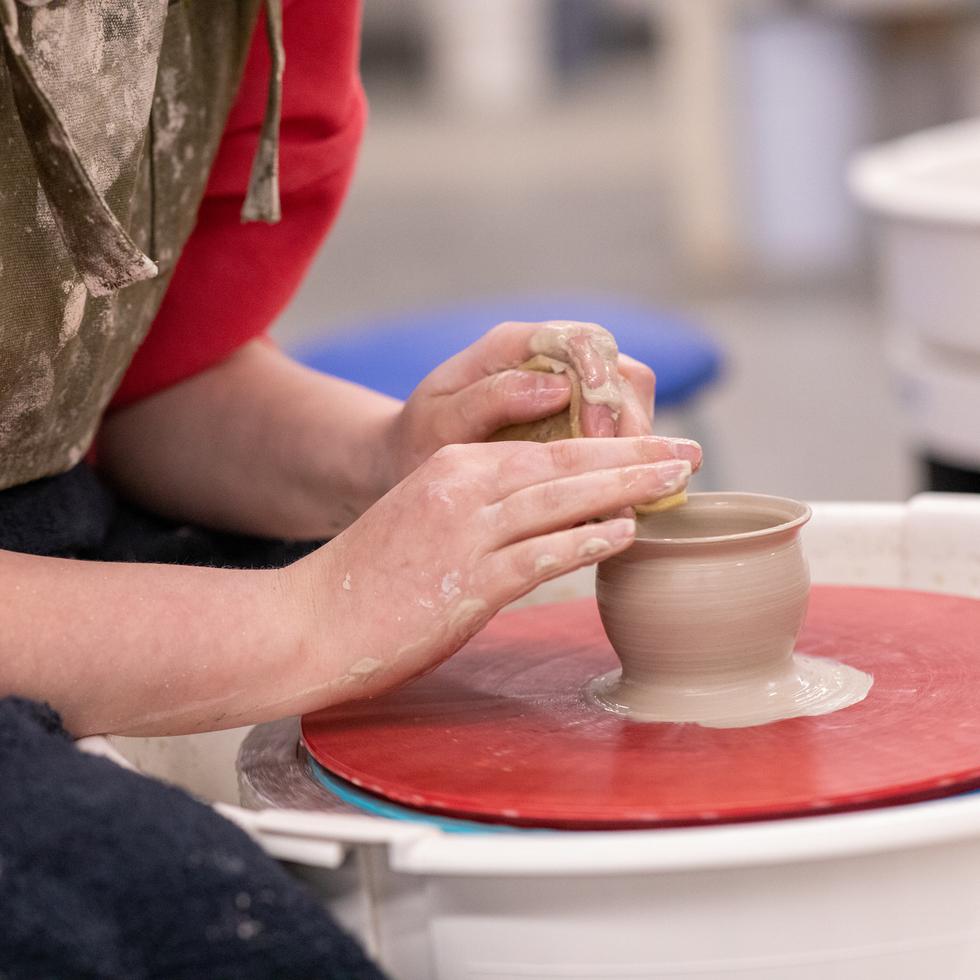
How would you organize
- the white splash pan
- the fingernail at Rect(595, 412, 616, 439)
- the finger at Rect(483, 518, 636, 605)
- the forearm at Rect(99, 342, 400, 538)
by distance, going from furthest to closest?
the forearm at Rect(99, 342, 400, 538) → the fingernail at Rect(595, 412, 616, 439) → the finger at Rect(483, 518, 636, 605) → the white splash pan

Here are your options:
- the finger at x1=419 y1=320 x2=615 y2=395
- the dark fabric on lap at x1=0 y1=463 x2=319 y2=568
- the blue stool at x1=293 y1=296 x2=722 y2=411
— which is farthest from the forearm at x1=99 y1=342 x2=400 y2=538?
the blue stool at x1=293 y1=296 x2=722 y2=411

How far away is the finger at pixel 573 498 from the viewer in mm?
838

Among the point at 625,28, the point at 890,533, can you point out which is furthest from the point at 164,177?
the point at 625,28

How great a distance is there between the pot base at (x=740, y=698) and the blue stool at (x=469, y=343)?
3.24ft

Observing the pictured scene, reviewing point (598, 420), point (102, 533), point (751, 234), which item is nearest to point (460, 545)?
point (598, 420)

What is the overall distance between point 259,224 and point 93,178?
266 millimetres

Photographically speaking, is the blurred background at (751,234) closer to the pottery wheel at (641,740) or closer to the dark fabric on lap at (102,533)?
the dark fabric on lap at (102,533)

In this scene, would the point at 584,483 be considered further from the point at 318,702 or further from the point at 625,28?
the point at 625,28

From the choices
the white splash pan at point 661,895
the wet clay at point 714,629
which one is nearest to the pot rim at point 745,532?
the wet clay at point 714,629

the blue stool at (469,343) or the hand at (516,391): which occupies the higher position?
the hand at (516,391)

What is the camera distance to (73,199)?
2.85 feet

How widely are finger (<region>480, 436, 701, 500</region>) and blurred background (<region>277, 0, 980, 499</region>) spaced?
1.50 metres

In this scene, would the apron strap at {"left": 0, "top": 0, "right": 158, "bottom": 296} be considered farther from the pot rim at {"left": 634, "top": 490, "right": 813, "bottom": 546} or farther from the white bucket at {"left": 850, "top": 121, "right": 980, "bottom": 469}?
the white bucket at {"left": 850, "top": 121, "right": 980, "bottom": 469}

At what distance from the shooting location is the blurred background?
349 cm
